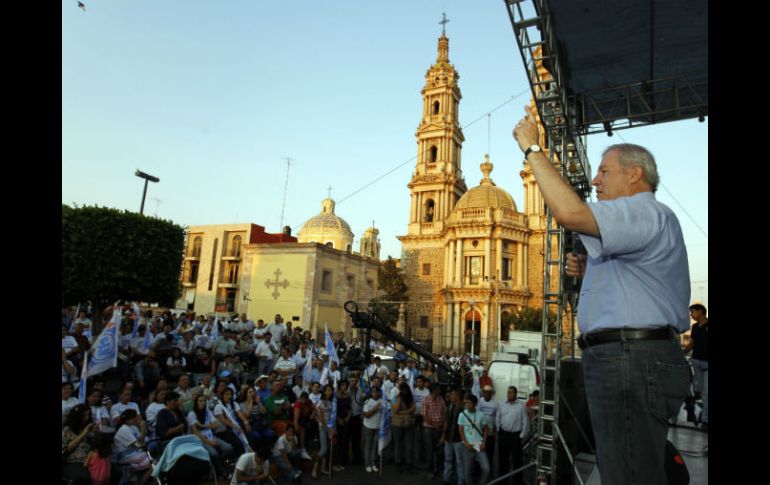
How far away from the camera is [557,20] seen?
636cm

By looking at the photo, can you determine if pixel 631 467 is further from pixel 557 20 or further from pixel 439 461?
pixel 439 461

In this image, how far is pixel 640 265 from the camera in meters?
1.91

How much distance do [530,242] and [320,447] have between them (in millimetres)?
32040

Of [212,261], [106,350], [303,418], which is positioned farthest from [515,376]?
[212,261]

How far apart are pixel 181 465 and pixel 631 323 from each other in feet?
21.7

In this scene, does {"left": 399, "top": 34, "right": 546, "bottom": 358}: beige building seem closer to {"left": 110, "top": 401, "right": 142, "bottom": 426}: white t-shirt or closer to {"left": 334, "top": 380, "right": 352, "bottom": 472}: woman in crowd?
Answer: {"left": 334, "top": 380, "right": 352, "bottom": 472}: woman in crowd

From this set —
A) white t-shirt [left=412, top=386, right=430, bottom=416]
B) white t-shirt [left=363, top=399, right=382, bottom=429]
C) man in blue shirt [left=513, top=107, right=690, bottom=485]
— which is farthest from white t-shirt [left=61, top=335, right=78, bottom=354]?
man in blue shirt [left=513, top=107, right=690, bottom=485]

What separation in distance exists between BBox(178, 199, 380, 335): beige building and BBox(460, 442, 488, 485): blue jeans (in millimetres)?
24126

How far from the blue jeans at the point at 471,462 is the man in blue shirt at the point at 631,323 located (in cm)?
714

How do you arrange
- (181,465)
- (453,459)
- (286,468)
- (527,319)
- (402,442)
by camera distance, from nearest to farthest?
(181,465) < (286,468) < (453,459) < (402,442) < (527,319)

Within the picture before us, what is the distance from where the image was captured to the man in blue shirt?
1791mm

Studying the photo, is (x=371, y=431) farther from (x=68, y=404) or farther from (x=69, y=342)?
(x=69, y=342)
